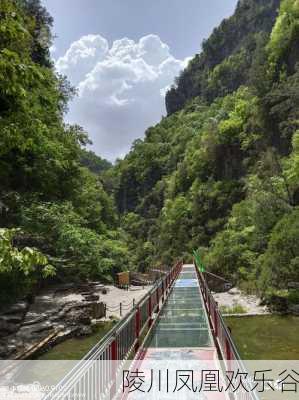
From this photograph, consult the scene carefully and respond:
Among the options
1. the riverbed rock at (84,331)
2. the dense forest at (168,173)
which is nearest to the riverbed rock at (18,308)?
the dense forest at (168,173)

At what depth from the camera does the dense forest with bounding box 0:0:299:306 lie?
1178 centimetres

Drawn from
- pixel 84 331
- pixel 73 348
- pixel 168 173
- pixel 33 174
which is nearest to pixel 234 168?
pixel 33 174

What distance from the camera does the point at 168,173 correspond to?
104 m

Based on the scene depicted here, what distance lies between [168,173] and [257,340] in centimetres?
8707

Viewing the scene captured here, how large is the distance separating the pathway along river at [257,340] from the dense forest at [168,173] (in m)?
3.42

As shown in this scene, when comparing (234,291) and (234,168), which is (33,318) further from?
(234,168)

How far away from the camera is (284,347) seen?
16.9 m

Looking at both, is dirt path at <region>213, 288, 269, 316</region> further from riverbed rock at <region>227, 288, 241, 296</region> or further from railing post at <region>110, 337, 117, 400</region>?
railing post at <region>110, 337, 117, 400</region>

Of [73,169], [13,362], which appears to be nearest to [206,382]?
[13,362]

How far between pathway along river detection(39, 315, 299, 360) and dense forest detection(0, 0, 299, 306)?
11.2 feet

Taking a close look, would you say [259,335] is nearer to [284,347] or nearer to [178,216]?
[284,347]

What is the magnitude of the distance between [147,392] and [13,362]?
11.4 metres

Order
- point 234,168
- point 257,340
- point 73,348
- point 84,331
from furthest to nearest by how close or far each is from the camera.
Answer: point 234,168
point 84,331
point 73,348
point 257,340

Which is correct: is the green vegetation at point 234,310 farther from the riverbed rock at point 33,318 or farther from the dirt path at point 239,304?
the riverbed rock at point 33,318
